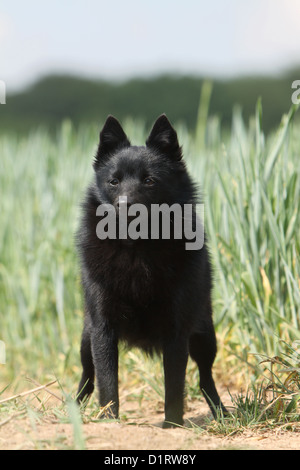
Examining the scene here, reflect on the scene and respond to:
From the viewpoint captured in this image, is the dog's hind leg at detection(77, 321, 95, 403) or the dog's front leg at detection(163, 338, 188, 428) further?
the dog's hind leg at detection(77, 321, 95, 403)

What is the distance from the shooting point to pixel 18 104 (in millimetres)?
24047

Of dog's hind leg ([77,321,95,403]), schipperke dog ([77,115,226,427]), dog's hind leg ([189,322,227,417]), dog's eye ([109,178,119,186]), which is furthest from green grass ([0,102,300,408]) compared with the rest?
dog's eye ([109,178,119,186])

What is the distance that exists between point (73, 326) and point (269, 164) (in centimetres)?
204

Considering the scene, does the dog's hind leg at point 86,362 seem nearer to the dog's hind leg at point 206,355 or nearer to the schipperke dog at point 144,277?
the schipperke dog at point 144,277

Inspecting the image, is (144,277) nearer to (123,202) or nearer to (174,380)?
(123,202)

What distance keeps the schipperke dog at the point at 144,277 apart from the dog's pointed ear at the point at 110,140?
0.03 meters

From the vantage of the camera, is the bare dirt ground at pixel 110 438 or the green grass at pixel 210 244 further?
the green grass at pixel 210 244

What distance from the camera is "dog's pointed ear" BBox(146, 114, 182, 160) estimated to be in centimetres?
302

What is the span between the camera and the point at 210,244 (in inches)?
154

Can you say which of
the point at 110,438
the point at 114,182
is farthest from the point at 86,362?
the point at 110,438

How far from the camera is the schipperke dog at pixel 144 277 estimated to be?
2.77 meters

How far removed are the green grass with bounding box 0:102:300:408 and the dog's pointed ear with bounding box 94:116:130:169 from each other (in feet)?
2.75

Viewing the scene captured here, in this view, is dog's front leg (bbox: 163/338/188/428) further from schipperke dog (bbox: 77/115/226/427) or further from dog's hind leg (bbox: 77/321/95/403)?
dog's hind leg (bbox: 77/321/95/403)

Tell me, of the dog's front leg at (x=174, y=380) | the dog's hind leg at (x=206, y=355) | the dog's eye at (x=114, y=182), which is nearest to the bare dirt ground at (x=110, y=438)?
the dog's front leg at (x=174, y=380)
